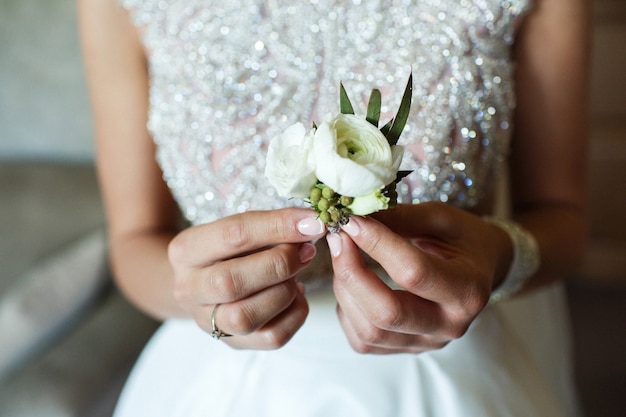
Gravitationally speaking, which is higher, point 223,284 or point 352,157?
point 352,157

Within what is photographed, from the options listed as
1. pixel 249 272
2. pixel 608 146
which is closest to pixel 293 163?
pixel 249 272

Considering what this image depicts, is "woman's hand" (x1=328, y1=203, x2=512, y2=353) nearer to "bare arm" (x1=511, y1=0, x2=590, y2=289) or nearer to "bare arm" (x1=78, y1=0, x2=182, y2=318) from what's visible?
"bare arm" (x1=511, y1=0, x2=590, y2=289)

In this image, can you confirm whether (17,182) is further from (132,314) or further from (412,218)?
(412,218)

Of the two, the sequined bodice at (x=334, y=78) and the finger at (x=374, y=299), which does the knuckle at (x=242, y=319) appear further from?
the sequined bodice at (x=334, y=78)

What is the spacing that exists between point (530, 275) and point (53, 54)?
1199mm

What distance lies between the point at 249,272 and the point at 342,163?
0.17 meters

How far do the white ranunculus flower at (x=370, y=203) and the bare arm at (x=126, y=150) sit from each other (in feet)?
1.42

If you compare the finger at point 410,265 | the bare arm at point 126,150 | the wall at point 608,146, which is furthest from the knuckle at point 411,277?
the wall at point 608,146

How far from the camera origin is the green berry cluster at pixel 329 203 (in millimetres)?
413

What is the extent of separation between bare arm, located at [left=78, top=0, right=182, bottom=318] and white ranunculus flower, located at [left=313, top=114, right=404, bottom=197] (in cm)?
45

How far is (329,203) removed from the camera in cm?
42

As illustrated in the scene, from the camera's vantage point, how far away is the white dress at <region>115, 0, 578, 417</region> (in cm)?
69

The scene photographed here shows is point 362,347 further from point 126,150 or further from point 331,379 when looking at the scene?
point 126,150

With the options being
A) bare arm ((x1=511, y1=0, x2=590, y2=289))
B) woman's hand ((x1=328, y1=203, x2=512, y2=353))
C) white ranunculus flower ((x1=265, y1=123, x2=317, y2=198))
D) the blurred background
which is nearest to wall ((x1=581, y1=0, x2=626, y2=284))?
the blurred background
